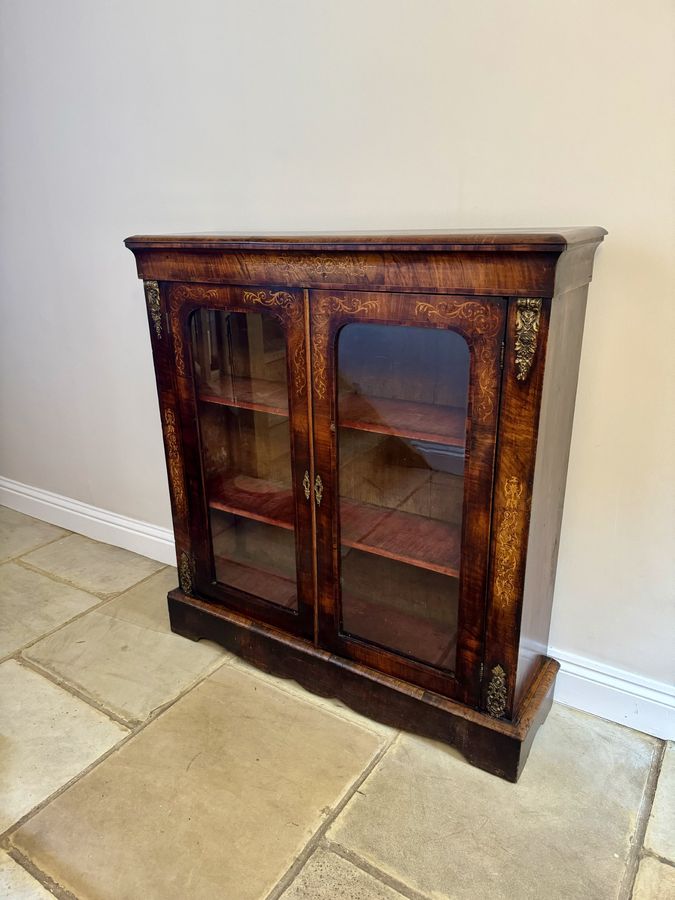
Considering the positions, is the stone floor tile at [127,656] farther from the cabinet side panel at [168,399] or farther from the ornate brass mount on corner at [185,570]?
the cabinet side panel at [168,399]

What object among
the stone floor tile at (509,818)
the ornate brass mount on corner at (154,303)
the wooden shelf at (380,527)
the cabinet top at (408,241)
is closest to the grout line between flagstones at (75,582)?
the wooden shelf at (380,527)

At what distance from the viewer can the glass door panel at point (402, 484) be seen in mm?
1453

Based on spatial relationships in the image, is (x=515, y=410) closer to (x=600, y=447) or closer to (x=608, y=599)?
(x=600, y=447)

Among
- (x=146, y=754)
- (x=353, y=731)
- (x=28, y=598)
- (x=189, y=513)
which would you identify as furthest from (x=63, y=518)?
(x=353, y=731)

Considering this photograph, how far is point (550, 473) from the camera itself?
60.7 inches

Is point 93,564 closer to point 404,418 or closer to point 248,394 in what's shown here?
point 248,394

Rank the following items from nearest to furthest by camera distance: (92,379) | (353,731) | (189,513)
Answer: (353,731) → (189,513) → (92,379)

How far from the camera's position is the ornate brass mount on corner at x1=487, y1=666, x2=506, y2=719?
1.56 m

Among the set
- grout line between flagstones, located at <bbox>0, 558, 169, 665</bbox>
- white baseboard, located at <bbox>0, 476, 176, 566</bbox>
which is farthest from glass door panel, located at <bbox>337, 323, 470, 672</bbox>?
white baseboard, located at <bbox>0, 476, 176, 566</bbox>

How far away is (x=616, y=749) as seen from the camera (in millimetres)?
1714

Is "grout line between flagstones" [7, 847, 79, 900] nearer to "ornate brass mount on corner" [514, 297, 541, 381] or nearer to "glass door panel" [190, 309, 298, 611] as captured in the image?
"glass door panel" [190, 309, 298, 611]

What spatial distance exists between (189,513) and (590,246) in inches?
52.7

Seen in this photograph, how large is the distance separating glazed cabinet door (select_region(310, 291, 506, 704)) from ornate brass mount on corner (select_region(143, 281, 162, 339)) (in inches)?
20.6

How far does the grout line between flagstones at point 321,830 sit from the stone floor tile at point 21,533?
6.15 feet
